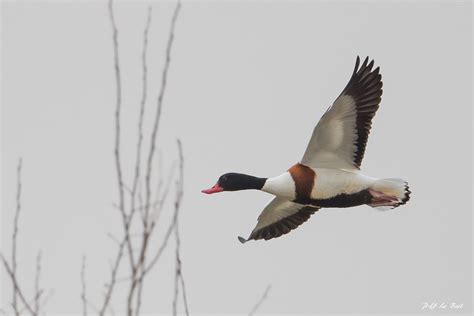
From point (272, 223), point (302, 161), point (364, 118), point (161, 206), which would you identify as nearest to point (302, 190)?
point (302, 161)

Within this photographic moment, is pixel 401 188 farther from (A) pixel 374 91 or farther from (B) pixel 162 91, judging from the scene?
(B) pixel 162 91

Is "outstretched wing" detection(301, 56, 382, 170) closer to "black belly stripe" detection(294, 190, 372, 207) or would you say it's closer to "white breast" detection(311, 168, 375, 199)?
"white breast" detection(311, 168, 375, 199)

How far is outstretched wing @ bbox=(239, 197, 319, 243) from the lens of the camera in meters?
10.1

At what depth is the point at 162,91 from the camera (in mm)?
3441

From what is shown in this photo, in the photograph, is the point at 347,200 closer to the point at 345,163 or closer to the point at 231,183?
the point at 345,163

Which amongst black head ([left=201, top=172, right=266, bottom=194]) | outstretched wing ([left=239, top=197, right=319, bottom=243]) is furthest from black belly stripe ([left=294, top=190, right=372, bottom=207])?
outstretched wing ([left=239, top=197, right=319, bottom=243])

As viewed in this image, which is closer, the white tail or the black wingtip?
the white tail

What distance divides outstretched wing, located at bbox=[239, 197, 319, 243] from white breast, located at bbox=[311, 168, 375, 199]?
4.63 feet

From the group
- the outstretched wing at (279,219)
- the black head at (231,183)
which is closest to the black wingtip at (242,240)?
the outstretched wing at (279,219)

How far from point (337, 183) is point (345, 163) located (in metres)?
0.28

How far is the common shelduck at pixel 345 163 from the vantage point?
8.59m

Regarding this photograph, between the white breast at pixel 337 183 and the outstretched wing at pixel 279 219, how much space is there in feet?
4.63

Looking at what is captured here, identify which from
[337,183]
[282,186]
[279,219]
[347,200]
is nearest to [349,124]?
[337,183]

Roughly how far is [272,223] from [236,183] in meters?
1.37
